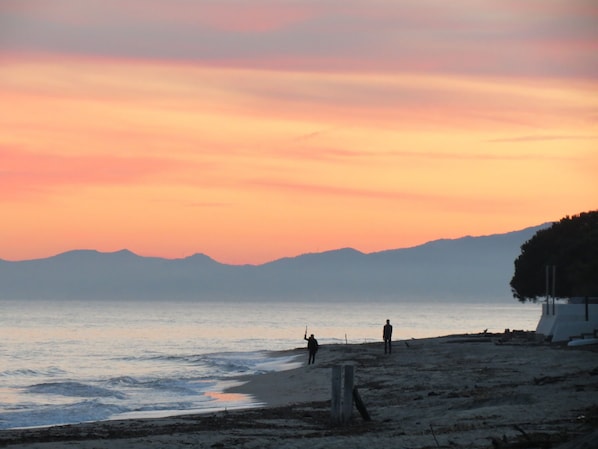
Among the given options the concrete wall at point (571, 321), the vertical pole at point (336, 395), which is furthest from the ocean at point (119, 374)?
the concrete wall at point (571, 321)

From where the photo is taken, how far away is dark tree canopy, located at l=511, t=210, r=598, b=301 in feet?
266

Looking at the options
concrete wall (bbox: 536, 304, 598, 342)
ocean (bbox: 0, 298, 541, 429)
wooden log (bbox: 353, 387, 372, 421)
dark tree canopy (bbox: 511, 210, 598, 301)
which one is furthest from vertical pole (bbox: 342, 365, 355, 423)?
dark tree canopy (bbox: 511, 210, 598, 301)

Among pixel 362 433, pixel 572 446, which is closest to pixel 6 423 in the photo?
pixel 362 433

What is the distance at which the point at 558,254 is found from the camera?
86.8 metres

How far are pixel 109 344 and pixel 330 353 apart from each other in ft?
133

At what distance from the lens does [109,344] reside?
3691 inches

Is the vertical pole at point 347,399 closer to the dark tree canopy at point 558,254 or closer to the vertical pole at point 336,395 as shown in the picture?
the vertical pole at point 336,395

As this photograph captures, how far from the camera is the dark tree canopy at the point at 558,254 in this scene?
81.1m

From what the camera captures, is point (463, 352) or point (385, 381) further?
point (463, 352)

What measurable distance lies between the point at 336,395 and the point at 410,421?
158cm

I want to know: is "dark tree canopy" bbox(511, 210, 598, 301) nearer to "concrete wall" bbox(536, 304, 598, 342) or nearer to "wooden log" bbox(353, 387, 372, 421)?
"concrete wall" bbox(536, 304, 598, 342)

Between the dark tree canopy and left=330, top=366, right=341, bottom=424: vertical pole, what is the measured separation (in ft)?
185

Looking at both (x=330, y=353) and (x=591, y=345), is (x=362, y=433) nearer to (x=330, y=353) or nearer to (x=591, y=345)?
(x=591, y=345)

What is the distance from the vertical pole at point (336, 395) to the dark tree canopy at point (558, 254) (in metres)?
56.4
